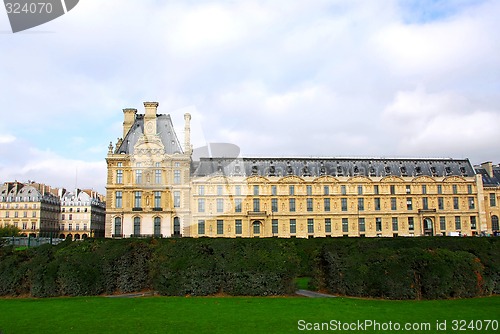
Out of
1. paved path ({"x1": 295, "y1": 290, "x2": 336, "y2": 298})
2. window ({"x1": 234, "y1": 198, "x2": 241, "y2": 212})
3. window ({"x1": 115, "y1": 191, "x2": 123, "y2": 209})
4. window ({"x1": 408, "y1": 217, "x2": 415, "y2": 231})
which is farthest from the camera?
window ({"x1": 408, "y1": 217, "x2": 415, "y2": 231})

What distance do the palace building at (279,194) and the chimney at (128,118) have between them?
149 millimetres

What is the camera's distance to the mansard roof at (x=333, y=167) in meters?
69.6

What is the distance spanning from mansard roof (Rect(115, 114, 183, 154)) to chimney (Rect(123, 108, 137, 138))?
240 centimetres

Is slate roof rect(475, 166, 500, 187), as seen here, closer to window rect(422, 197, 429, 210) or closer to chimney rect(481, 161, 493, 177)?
chimney rect(481, 161, 493, 177)

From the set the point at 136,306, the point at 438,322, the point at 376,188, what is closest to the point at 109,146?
the point at 376,188

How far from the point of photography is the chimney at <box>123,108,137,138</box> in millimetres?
67938

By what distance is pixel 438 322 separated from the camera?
11469 millimetres

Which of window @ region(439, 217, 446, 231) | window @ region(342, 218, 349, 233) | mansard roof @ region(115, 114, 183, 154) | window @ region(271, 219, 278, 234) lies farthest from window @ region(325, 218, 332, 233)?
mansard roof @ region(115, 114, 183, 154)

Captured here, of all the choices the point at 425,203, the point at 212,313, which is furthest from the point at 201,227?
the point at 212,313

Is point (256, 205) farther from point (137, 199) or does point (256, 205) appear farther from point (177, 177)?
point (137, 199)

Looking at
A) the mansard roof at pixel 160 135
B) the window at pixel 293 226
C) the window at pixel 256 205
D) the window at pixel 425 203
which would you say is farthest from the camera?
the window at pixel 425 203

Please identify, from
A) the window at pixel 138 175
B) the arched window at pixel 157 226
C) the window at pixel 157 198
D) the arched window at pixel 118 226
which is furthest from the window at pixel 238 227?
the arched window at pixel 118 226

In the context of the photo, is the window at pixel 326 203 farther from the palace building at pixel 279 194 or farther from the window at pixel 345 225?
the window at pixel 345 225

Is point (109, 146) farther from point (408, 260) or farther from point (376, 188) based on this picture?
point (408, 260)
